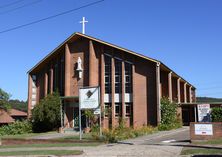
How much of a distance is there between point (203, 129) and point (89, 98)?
8.94 metres

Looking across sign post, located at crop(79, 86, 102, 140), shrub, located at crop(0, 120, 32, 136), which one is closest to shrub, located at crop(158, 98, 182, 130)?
sign post, located at crop(79, 86, 102, 140)

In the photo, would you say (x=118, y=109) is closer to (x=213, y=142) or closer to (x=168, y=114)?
(x=168, y=114)

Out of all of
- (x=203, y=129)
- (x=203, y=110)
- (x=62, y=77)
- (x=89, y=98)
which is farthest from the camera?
(x=62, y=77)

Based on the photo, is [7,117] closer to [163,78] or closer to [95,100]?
[163,78]

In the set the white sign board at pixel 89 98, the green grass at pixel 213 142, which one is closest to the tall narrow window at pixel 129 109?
the white sign board at pixel 89 98

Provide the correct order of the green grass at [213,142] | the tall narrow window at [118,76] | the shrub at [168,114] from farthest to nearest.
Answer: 1. the tall narrow window at [118,76]
2. the shrub at [168,114]
3. the green grass at [213,142]

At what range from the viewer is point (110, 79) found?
128 ft

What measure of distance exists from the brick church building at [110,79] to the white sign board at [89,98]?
9.62 m

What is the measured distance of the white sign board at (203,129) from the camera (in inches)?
879

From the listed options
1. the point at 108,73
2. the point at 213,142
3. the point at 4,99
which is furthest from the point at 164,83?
the point at 4,99

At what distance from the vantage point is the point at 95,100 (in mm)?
27406

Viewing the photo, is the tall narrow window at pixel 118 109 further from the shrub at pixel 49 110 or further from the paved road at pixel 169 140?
the paved road at pixel 169 140

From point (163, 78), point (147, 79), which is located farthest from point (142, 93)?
point (163, 78)

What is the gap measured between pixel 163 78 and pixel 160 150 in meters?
22.4
